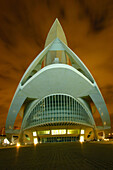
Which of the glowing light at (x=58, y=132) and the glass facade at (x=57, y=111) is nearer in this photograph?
the glass facade at (x=57, y=111)

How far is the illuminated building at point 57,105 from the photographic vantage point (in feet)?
119

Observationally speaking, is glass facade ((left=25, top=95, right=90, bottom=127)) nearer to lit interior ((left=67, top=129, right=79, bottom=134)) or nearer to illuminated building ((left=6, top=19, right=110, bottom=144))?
illuminated building ((left=6, top=19, right=110, bottom=144))

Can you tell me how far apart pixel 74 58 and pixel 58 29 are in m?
15.6

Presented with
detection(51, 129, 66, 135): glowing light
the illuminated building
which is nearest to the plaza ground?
the illuminated building

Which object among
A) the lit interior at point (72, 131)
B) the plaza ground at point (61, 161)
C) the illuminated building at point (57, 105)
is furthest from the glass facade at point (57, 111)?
the plaza ground at point (61, 161)

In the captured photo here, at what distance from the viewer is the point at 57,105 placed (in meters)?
38.1

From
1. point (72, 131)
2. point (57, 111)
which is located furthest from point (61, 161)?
point (72, 131)

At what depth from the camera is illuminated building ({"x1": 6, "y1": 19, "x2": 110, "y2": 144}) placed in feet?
119

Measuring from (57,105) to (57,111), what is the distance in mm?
1700

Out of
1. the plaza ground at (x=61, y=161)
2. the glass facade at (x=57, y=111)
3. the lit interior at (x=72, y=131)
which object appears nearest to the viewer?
the plaza ground at (x=61, y=161)

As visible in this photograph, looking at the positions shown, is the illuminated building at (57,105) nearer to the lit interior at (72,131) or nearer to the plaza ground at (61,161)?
the lit interior at (72,131)

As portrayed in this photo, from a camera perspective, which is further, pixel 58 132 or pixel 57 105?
pixel 57 105

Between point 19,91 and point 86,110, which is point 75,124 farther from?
point 19,91

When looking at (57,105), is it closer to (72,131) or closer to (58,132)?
(58,132)
